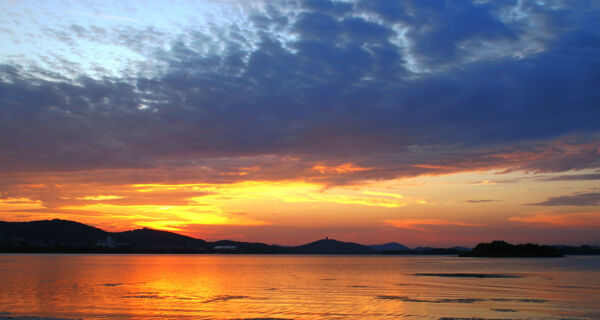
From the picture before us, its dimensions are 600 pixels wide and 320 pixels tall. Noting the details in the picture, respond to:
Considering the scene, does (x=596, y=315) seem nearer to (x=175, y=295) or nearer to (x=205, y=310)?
(x=205, y=310)

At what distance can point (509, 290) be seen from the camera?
1980 inches

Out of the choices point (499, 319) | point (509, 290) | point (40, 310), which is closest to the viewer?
point (499, 319)

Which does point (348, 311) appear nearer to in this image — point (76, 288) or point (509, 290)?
point (509, 290)

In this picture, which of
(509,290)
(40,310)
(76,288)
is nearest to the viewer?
(40,310)

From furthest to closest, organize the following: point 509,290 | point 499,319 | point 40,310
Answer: point 509,290, point 40,310, point 499,319

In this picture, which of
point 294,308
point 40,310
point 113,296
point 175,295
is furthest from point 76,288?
point 294,308

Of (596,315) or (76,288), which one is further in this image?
(76,288)

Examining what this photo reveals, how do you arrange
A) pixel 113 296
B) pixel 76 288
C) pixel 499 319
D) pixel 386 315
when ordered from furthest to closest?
pixel 76 288, pixel 113 296, pixel 386 315, pixel 499 319

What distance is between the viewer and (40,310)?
35375 millimetres

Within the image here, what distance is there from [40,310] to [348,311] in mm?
22501

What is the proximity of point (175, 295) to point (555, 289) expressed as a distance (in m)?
39.4

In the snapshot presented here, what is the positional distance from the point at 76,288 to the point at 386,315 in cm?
3721

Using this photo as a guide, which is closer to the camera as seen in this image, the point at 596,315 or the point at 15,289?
the point at 596,315

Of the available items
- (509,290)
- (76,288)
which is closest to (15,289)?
(76,288)
